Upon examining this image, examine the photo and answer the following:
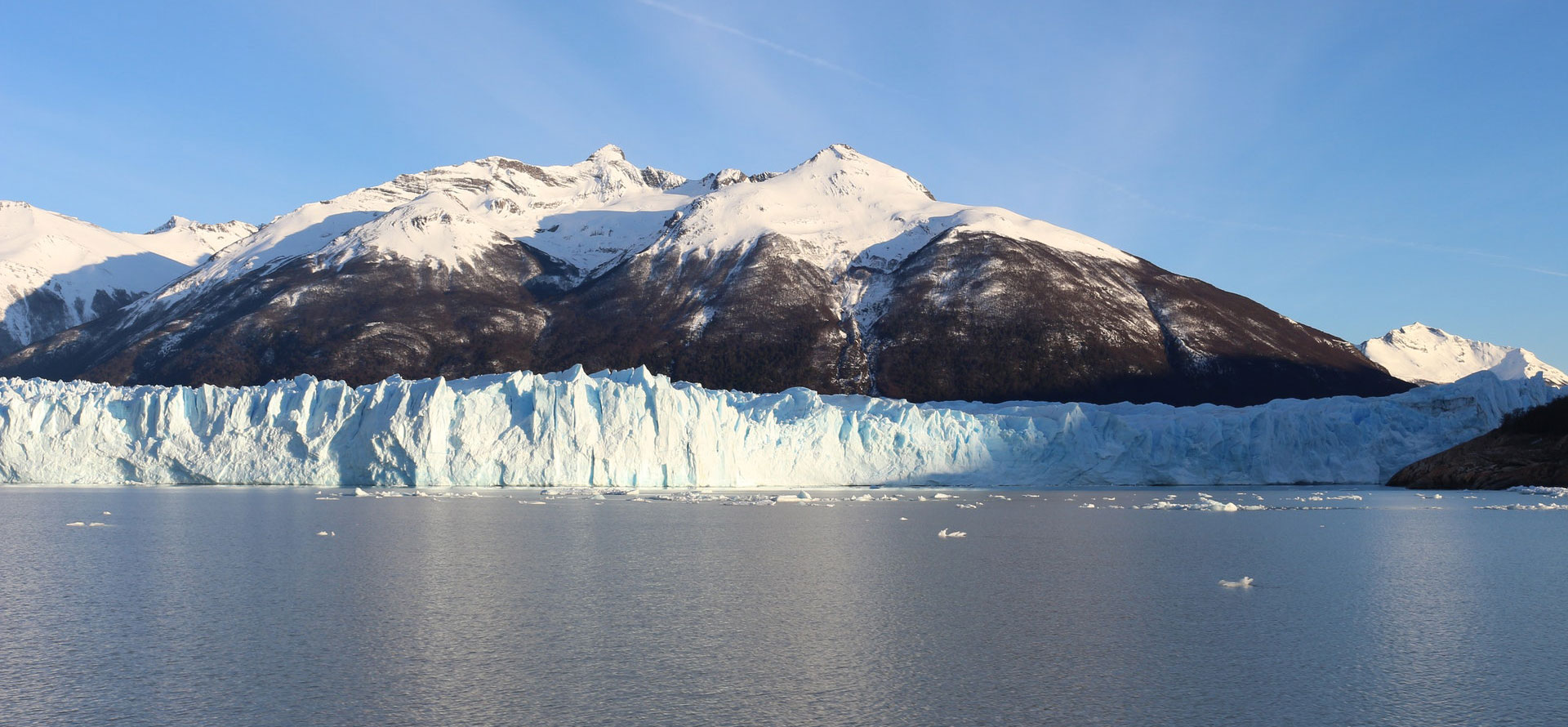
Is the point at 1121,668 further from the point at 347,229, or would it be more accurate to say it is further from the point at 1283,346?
the point at 347,229

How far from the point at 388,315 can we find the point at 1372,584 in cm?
8785

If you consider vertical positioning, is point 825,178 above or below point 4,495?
above

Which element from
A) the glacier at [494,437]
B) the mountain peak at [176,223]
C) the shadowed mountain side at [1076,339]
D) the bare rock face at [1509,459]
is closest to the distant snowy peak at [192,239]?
the mountain peak at [176,223]

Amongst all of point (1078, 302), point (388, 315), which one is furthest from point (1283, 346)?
point (388, 315)

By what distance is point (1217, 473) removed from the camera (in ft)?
131

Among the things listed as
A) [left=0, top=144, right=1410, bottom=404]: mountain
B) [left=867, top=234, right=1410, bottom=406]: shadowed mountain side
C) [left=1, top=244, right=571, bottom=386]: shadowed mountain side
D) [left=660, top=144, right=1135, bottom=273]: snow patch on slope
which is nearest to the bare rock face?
[left=867, top=234, right=1410, bottom=406]: shadowed mountain side

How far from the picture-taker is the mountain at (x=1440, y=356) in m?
149

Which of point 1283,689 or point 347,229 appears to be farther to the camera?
point 347,229

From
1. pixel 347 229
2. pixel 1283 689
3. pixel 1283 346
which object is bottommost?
pixel 1283 689

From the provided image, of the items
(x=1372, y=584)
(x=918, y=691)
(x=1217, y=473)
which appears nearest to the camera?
(x=918, y=691)

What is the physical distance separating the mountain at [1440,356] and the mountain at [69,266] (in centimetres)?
16782

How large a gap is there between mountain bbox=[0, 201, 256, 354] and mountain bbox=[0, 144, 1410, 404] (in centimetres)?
2296

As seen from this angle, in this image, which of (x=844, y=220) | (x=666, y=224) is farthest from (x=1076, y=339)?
(x=666, y=224)

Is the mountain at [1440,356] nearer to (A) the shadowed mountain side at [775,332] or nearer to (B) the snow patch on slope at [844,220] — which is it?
(A) the shadowed mountain side at [775,332]
